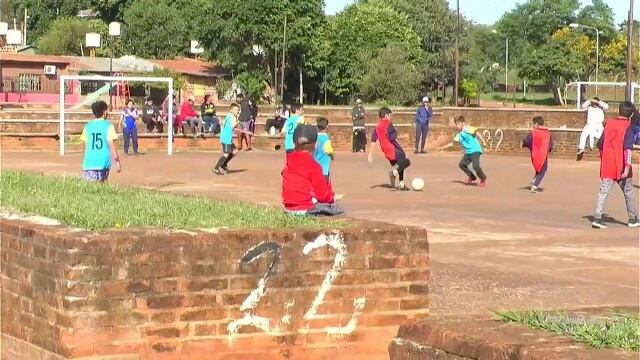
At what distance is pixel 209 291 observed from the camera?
6.86m

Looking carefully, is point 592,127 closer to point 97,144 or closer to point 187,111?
point 187,111

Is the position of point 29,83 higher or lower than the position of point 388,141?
higher

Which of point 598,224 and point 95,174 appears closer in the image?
point 95,174

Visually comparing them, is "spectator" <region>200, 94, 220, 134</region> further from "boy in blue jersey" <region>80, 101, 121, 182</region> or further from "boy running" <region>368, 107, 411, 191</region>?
"boy in blue jersey" <region>80, 101, 121, 182</region>

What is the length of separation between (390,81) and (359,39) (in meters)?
7.55

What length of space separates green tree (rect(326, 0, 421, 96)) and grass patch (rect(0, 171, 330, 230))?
68588 mm

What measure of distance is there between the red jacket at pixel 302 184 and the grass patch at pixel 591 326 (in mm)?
4970

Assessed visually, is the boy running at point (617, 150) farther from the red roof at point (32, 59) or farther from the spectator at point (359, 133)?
the red roof at point (32, 59)

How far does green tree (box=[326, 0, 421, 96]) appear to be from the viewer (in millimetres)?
78938

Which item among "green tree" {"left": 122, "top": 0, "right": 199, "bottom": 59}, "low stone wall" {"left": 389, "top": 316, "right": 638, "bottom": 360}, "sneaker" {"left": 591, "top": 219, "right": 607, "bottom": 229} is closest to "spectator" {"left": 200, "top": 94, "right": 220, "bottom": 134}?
"sneaker" {"left": 591, "top": 219, "right": 607, "bottom": 229}

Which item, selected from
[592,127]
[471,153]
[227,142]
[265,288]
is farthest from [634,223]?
[592,127]

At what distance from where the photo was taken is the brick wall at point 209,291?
21.4 feet

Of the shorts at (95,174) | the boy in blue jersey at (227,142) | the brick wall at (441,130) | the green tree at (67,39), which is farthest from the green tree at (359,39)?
the shorts at (95,174)

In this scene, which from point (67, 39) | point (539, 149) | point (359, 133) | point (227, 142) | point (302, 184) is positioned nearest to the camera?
point (302, 184)
